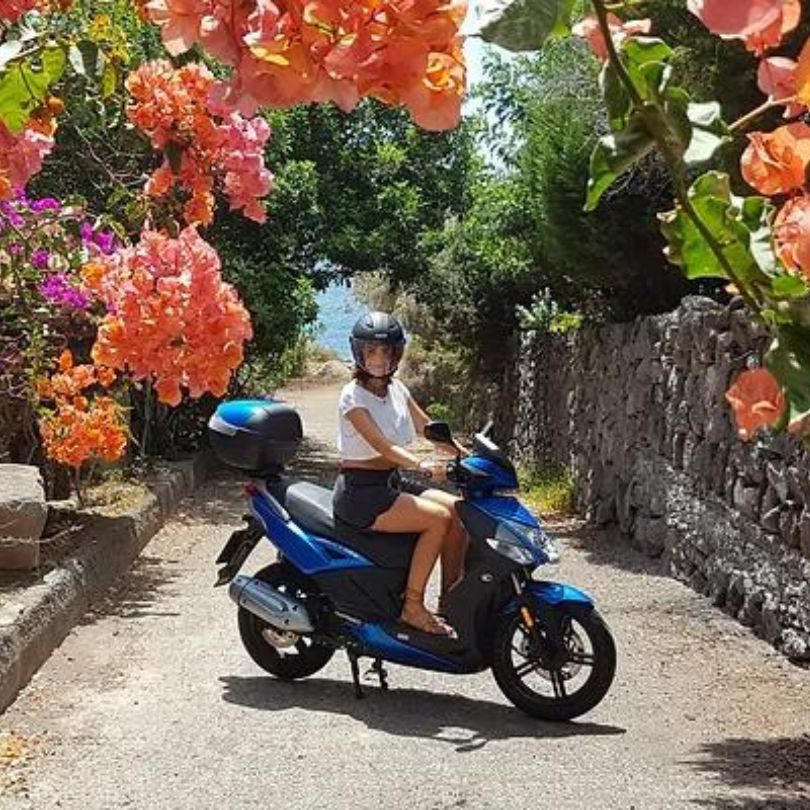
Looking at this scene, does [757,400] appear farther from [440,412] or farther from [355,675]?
[440,412]

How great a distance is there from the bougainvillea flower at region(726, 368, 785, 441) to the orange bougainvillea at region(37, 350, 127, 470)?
24.6 feet

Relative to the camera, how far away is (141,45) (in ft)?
41.5

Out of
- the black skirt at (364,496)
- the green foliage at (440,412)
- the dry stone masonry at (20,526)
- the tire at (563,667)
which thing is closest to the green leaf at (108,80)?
the black skirt at (364,496)

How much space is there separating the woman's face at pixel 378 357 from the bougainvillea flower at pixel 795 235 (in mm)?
4965

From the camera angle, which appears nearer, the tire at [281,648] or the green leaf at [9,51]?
the green leaf at [9,51]

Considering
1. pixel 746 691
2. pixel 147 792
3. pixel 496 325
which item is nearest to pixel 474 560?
pixel 746 691

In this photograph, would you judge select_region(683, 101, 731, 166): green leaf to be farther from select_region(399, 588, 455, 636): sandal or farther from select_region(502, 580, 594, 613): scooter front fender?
select_region(399, 588, 455, 636): sandal

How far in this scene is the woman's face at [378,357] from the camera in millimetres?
6223

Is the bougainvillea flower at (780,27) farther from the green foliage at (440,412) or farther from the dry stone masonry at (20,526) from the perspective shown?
the green foliage at (440,412)

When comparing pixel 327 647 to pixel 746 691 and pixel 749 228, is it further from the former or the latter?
pixel 749 228

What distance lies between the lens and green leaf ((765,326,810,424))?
1.08 metres

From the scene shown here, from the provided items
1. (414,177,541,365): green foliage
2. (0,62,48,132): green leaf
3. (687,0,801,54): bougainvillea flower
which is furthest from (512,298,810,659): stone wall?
(687,0,801,54): bougainvillea flower

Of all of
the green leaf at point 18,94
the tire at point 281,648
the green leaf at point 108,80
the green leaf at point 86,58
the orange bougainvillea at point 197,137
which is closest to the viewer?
the green leaf at point 18,94

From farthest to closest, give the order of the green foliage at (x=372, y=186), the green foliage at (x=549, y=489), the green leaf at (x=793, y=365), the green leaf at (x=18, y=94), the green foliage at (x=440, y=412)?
the green foliage at (x=440, y=412)
the green foliage at (x=372, y=186)
the green foliage at (x=549, y=489)
the green leaf at (x=18, y=94)
the green leaf at (x=793, y=365)
